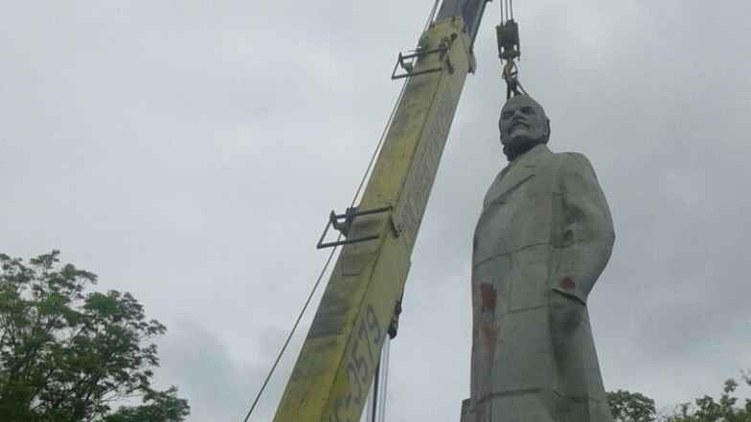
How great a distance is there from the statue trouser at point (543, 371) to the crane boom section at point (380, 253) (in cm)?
505

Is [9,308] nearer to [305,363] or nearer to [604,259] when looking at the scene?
[305,363]

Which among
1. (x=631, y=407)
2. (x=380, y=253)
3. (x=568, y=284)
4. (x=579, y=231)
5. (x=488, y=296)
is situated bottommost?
(x=568, y=284)

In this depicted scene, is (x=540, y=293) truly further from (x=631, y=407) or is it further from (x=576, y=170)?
(x=631, y=407)

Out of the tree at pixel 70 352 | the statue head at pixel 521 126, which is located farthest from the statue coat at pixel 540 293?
the tree at pixel 70 352

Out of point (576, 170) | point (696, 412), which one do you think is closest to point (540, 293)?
point (576, 170)

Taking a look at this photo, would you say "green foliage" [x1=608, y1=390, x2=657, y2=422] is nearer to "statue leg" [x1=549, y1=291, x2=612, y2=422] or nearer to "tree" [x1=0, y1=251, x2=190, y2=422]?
"tree" [x1=0, y1=251, x2=190, y2=422]

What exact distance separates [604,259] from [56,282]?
2494 cm

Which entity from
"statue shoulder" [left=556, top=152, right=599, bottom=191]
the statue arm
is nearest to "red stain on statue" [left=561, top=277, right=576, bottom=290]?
the statue arm

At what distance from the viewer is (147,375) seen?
27.5 metres

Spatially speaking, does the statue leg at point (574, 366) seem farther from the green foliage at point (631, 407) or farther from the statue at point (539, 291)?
the green foliage at point (631, 407)

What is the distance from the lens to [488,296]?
6938mm

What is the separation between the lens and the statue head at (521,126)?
775 centimetres

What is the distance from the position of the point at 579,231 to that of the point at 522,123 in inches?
56.1

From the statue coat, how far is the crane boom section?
4782 millimetres
